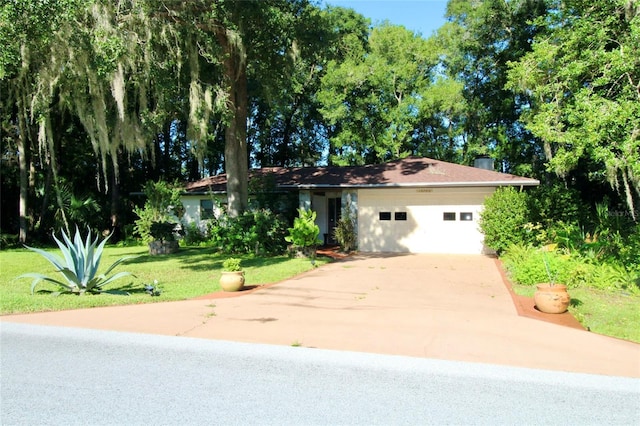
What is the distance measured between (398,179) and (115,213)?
43.8 ft

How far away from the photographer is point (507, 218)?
43.5ft

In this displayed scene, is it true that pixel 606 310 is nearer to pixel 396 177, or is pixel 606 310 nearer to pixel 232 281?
pixel 232 281

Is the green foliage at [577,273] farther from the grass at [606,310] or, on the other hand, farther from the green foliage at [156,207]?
the green foliage at [156,207]

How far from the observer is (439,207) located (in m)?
15.8

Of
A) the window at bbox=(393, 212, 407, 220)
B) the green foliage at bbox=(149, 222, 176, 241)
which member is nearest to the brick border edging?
the window at bbox=(393, 212, 407, 220)

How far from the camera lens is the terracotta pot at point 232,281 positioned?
8.64 metres

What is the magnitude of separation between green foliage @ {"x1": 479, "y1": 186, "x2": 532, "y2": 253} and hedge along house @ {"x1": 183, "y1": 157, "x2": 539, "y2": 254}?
147 centimetres

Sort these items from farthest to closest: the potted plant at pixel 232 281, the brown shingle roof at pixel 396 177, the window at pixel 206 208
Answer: the window at pixel 206 208 < the brown shingle roof at pixel 396 177 < the potted plant at pixel 232 281

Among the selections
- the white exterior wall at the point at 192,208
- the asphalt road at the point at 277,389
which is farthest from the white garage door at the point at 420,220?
the asphalt road at the point at 277,389

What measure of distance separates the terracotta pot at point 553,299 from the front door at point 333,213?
477 inches

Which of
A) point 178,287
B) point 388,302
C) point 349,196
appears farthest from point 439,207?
point 178,287

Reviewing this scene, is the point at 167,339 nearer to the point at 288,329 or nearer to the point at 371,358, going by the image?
the point at 288,329

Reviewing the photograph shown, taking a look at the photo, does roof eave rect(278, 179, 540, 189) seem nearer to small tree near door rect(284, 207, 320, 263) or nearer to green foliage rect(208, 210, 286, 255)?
green foliage rect(208, 210, 286, 255)

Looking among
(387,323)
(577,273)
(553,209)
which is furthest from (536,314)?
(553,209)
